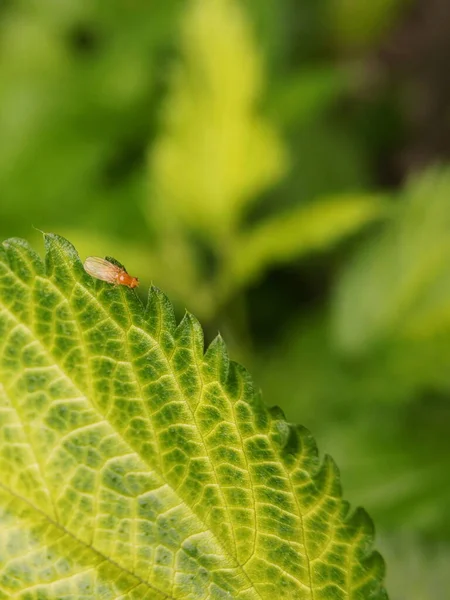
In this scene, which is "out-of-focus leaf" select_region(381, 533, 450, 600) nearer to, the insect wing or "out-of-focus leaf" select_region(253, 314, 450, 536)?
"out-of-focus leaf" select_region(253, 314, 450, 536)

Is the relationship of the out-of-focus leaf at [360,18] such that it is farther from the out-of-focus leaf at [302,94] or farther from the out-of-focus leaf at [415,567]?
the out-of-focus leaf at [415,567]

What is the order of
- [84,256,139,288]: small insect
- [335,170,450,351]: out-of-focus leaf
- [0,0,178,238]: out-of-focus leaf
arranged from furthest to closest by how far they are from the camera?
1. [0,0,178,238]: out-of-focus leaf
2. [335,170,450,351]: out-of-focus leaf
3. [84,256,139,288]: small insect

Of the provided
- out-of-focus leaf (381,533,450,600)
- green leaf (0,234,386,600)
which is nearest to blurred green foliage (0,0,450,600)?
out-of-focus leaf (381,533,450,600)

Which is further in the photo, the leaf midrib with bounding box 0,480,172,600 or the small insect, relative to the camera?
the small insect

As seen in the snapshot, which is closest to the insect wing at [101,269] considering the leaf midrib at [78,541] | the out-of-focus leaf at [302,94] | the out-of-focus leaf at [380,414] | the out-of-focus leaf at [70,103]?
the leaf midrib at [78,541]

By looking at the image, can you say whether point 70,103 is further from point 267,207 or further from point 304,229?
point 304,229

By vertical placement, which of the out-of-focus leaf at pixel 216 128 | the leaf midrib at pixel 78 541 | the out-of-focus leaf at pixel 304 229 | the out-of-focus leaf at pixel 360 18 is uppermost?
the out-of-focus leaf at pixel 360 18

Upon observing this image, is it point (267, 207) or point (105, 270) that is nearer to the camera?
point (105, 270)

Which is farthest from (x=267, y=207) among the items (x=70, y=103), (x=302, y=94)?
(x=70, y=103)
